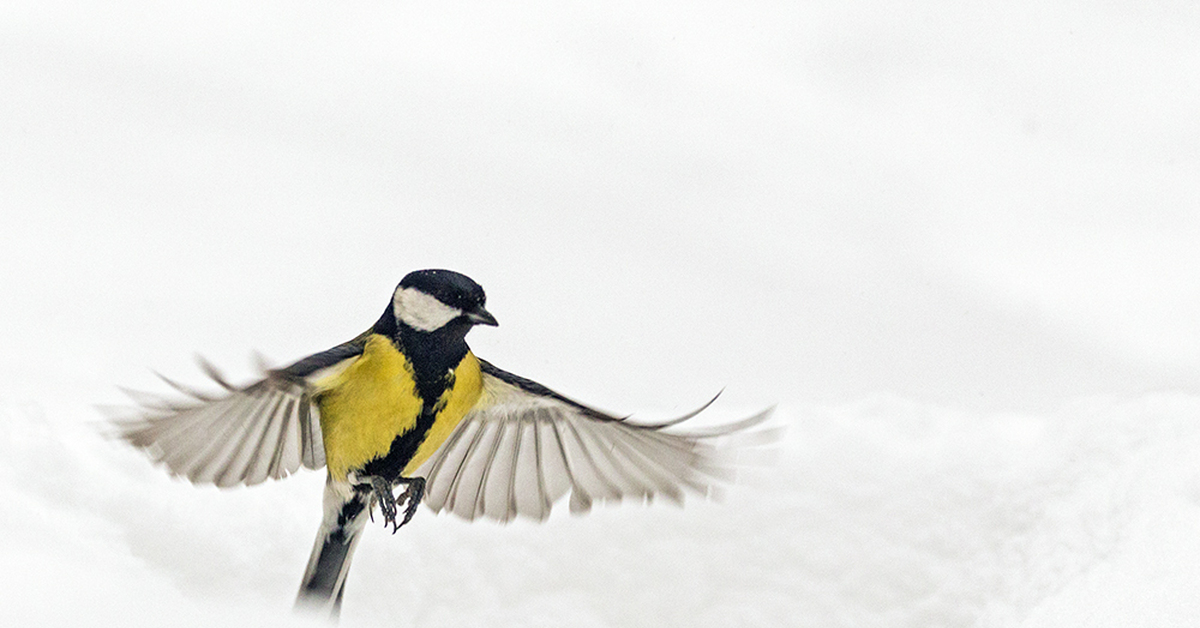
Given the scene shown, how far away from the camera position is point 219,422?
73.9 inches

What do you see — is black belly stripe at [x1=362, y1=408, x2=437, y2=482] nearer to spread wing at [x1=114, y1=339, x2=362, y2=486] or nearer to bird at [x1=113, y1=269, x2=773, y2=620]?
bird at [x1=113, y1=269, x2=773, y2=620]

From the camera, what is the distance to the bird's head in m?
1.80

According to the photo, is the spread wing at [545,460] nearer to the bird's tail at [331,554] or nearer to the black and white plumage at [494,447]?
the black and white plumage at [494,447]

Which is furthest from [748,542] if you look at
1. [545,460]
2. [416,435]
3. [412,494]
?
[416,435]

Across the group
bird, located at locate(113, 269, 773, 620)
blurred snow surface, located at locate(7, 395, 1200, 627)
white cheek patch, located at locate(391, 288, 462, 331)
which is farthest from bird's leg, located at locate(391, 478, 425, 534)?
blurred snow surface, located at locate(7, 395, 1200, 627)

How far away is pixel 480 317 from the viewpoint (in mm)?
1811

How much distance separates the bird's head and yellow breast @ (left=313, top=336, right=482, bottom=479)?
0.06 metres

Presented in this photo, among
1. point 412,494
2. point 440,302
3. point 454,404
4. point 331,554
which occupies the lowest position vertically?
point 331,554

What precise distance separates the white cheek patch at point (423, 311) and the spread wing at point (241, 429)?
9cm

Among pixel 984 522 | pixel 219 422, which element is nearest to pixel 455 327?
pixel 219 422

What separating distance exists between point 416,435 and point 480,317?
21cm

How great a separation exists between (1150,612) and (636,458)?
3.23 ft

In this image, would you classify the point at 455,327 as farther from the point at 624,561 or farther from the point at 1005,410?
the point at 1005,410

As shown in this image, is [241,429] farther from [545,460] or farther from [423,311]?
[545,460]
